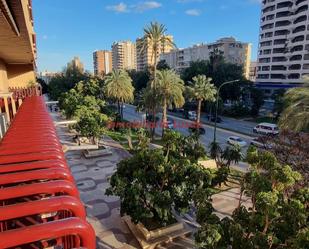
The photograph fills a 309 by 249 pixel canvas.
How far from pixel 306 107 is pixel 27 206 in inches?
666

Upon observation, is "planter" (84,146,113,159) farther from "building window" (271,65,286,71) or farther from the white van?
"building window" (271,65,286,71)

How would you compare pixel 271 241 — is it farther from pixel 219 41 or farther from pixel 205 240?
pixel 219 41

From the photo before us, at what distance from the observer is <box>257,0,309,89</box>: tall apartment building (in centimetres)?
6108

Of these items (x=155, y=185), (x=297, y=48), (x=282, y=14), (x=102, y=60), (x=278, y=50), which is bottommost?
(x=155, y=185)

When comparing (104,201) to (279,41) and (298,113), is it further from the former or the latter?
(279,41)

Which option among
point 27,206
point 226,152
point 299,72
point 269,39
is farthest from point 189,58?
point 27,206

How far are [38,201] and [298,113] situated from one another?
16.5m

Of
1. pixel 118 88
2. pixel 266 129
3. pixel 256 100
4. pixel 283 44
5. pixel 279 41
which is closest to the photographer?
pixel 266 129

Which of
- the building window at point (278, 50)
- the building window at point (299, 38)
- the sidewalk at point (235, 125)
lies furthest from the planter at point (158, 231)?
the building window at point (278, 50)

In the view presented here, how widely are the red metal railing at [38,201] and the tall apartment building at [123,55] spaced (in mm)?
165868

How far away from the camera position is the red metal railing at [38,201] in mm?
1772

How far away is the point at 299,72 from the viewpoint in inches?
2442

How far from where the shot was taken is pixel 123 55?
167 metres

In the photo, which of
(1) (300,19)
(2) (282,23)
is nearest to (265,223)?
(1) (300,19)
